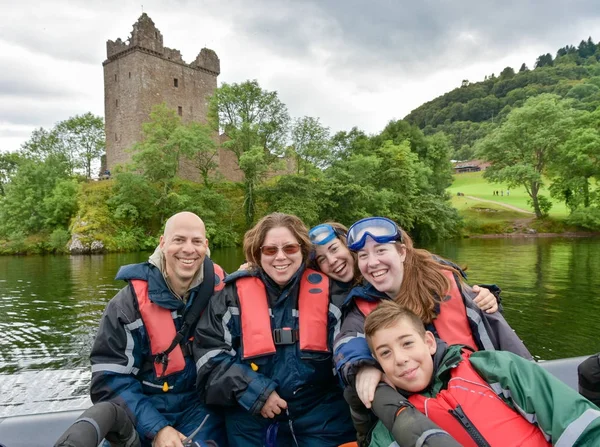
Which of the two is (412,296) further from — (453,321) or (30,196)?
(30,196)

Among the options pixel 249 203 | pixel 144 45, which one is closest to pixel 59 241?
pixel 249 203

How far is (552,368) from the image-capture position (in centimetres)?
315

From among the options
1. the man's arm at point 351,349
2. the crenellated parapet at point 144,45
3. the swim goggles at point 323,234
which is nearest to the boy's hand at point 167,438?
Answer: the man's arm at point 351,349

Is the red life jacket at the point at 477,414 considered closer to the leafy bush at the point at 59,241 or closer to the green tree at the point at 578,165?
the leafy bush at the point at 59,241

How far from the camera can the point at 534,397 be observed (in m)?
1.64

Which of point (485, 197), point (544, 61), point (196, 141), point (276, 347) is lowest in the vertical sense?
point (276, 347)

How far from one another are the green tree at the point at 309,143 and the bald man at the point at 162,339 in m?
25.5

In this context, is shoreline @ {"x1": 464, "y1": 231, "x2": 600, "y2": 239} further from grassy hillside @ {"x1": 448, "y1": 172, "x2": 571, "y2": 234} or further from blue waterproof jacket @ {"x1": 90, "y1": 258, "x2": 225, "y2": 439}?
blue waterproof jacket @ {"x1": 90, "y1": 258, "x2": 225, "y2": 439}

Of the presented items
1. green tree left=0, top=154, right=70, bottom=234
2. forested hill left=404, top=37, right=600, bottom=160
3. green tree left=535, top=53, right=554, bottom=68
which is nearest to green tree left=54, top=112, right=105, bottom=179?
green tree left=0, top=154, right=70, bottom=234

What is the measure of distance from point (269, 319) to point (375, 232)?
77cm

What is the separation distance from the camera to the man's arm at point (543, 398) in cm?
153

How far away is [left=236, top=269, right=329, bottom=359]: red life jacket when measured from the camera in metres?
2.33

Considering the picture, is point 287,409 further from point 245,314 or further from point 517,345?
point 517,345

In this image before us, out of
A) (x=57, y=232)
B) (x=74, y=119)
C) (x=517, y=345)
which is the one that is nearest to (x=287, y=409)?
(x=517, y=345)
